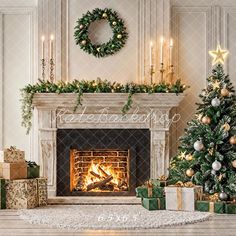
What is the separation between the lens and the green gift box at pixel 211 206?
6035 mm

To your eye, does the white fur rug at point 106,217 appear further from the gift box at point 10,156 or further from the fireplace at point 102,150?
the fireplace at point 102,150

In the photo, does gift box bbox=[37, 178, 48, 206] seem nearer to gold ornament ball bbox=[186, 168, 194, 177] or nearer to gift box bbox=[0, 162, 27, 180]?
gift box bbox=[0, 162, 27, 180]

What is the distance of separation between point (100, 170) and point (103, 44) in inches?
57.9

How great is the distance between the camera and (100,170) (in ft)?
24.0

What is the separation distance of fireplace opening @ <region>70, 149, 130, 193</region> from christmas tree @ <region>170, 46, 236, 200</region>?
0.85 m

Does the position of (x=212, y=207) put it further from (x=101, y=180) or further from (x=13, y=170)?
(x=13, y=170)

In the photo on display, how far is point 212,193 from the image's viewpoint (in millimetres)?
6391

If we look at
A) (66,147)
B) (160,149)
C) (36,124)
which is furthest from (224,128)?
(36,124)

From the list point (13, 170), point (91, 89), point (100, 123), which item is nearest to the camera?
point (13, 170)

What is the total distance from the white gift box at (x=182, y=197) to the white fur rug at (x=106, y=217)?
15cm

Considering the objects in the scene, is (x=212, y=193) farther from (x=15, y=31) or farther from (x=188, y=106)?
(x=15, y=31)

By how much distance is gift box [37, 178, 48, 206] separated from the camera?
6504 mm

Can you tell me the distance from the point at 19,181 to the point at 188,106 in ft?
7.80

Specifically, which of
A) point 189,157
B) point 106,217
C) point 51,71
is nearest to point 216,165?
point 189,157
